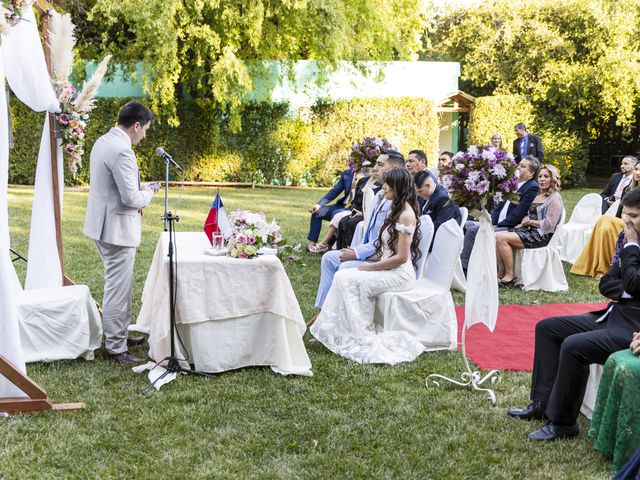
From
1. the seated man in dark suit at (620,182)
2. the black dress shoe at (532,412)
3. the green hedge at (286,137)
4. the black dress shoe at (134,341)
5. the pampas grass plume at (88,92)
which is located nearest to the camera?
the black dress shoe at (532,412)

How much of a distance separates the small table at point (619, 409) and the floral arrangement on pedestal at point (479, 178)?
172cm

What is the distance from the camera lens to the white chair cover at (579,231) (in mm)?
10719

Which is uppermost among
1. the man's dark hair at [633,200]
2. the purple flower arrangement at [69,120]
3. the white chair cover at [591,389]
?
the purple flower arrangement at [69,120]

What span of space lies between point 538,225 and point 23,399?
636cm

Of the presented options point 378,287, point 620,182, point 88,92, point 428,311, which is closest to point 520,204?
point 620,182

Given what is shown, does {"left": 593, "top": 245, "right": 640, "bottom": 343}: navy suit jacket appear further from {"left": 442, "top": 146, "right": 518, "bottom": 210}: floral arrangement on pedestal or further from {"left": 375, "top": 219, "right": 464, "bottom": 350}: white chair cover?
{"left": 375, "top": 219, "right": 464, "bottom": 350}: white chair cover

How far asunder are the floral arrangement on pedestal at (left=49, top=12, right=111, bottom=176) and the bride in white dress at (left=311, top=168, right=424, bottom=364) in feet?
8.01

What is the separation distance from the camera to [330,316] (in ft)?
20.0

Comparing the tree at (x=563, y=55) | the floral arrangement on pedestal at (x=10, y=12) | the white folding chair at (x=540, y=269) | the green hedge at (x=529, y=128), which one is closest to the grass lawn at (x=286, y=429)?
the floral arrangement on pedestal at (x=10, y=12)

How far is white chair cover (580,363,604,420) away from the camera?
4.43 m

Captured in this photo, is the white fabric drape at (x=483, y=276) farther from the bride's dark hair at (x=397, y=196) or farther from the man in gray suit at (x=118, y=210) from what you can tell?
the man in gray suit at (x=118, y=210)

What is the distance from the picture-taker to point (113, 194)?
541cm

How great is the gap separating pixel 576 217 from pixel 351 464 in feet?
28.6

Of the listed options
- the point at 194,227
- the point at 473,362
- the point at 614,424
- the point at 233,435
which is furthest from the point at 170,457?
the point at 194,227
